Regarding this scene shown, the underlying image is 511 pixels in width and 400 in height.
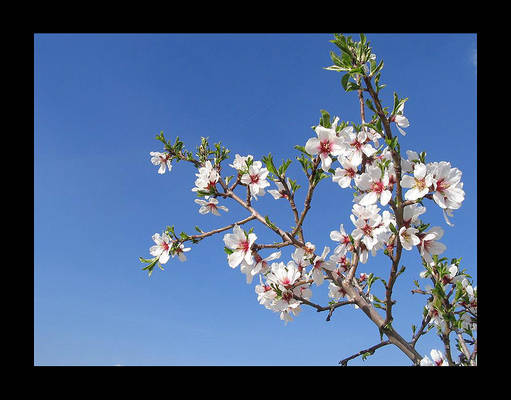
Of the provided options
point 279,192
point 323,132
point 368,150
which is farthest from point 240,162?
point 368,150

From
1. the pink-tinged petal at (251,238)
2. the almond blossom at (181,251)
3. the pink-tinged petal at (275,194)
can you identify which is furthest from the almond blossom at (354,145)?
the almond blossom at (181,251)

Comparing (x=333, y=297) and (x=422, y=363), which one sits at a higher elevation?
(x=333, y=297)

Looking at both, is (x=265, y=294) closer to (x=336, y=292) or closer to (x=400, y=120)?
(x=336, y=292)

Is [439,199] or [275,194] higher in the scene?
[275,194]
